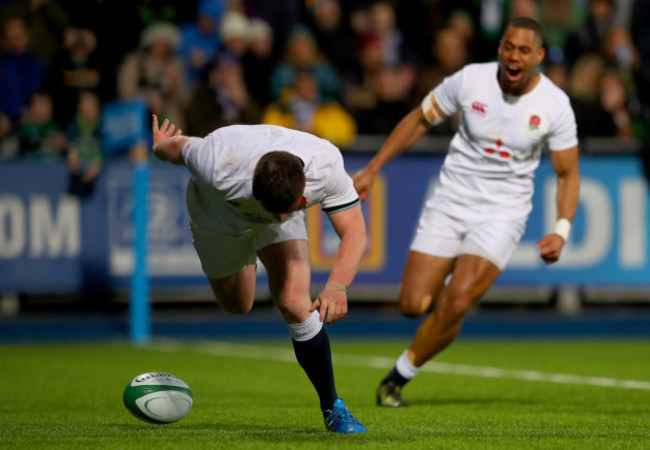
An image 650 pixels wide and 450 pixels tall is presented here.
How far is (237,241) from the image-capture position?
6805mm

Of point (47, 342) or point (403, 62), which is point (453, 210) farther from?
point (403, 62)

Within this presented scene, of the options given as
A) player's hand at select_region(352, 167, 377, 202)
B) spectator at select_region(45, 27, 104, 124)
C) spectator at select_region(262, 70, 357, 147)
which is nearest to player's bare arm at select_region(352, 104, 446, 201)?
player's hand at select_region(352, 167, 377, 202)

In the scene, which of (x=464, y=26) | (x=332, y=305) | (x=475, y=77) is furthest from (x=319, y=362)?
(x=464, y=26)

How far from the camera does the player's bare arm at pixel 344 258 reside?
5.75 m

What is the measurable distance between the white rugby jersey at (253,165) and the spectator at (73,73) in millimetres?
8120

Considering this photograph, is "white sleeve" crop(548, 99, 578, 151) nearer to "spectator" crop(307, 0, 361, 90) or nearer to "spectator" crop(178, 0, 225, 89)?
"spectator" crop(178, 0, 225, 89)

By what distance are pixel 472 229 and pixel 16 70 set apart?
794 cm

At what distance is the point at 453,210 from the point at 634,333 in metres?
6.63

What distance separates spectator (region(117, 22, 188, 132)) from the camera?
14.2 metres

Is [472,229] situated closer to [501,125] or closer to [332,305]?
[501,125]

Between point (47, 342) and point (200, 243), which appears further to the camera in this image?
point (47, 342)

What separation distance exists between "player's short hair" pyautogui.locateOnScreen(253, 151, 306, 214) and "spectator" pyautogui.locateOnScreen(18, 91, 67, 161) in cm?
843

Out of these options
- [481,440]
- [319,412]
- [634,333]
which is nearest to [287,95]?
[634,333]

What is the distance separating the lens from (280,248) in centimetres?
659
